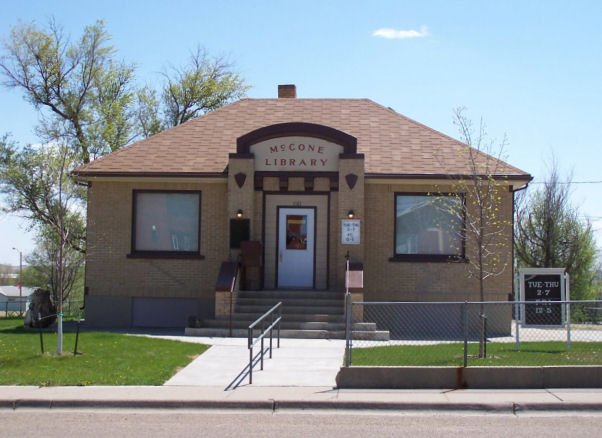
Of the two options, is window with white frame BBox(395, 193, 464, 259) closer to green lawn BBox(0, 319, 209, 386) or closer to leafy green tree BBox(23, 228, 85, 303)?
green lawn BBox(0, 319, 209, 386)

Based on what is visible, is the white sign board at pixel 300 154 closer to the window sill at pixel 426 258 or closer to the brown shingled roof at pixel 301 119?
the brown shingled roof at pixel 301 119

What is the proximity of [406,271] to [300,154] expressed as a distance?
4.02 meters

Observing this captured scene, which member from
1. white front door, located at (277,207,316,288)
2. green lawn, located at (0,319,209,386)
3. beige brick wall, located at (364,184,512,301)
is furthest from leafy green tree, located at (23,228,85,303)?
beige brick wall, located at (364,184,512,301)

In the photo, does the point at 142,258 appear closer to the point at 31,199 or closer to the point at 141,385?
the point at 141,385

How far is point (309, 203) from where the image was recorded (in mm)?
20266

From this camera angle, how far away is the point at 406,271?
19.9 m

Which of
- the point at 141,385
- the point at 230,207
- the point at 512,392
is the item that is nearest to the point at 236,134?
the point at 230,207

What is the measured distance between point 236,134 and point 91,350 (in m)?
9.20

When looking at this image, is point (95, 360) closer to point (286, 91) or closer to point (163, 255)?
point (163, 255)

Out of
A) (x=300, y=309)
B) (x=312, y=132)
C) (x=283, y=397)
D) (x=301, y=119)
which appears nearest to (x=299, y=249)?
(x=300, y=309)

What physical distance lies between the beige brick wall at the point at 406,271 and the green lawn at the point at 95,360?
19.8 feet

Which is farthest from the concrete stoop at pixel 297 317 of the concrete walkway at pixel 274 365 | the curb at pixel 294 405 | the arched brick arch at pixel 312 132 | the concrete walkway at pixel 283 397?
the curb at pixel 294 405

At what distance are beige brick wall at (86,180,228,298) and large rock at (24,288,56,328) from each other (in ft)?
3.72

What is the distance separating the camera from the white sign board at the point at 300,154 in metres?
19.6
